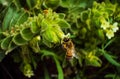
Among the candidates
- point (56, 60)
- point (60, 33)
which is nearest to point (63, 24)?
point (60, 33)

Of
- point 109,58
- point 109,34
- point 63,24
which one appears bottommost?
point 109,58

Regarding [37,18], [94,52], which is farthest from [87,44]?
[37,18]

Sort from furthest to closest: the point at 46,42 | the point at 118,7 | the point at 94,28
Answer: the point at 118,7 < the point at 94,28 < the point at 46,42

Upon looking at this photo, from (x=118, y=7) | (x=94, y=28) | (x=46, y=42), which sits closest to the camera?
(x=46, y=42)

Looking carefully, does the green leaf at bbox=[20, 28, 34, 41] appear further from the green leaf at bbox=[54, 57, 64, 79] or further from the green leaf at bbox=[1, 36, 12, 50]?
the green leaf at bbox=[54, 57, 64, 79]

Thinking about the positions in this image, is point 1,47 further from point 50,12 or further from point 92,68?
point 92,68

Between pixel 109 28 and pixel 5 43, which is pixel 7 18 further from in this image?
pixel 109 28
